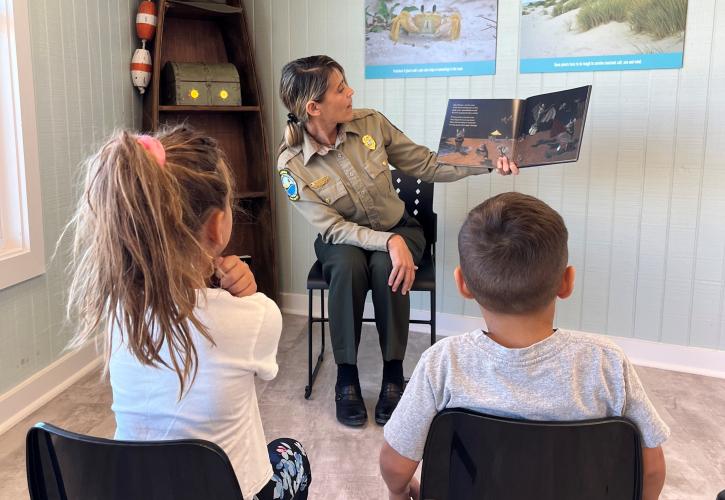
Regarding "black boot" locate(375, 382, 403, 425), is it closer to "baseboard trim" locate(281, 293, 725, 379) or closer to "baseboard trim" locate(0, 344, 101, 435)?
"baseboard trim" locate(281, 293, 725, 379)

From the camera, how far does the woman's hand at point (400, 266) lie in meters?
2.17

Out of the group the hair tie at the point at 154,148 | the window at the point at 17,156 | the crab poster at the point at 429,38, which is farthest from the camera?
the crab poster at the point at 429,38

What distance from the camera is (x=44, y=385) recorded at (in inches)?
93.6

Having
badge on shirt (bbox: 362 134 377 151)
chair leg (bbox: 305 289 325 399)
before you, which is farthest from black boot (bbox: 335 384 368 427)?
badge on shirt (bbox: 362 134 377 151)

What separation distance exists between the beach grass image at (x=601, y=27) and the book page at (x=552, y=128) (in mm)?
433

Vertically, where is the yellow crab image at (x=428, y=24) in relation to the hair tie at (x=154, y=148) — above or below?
above

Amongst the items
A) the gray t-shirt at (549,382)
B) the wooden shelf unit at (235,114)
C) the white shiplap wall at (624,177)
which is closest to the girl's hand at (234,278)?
the gray t-shirt at (549,382)

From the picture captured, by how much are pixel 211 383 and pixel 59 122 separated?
1826mm

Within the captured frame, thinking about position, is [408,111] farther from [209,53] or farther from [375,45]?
[209,53]

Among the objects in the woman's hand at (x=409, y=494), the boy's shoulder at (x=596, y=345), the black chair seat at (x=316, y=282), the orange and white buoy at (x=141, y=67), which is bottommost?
the woman's hand at (x=409, y=494)

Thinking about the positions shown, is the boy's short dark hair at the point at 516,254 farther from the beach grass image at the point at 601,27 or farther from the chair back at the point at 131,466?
the beach grass image at the point at 601,27

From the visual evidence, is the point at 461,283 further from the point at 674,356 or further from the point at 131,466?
the point at 674,356

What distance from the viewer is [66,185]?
2.48m

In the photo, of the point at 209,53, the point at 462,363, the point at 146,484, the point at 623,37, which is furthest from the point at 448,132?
the point at 146,484
